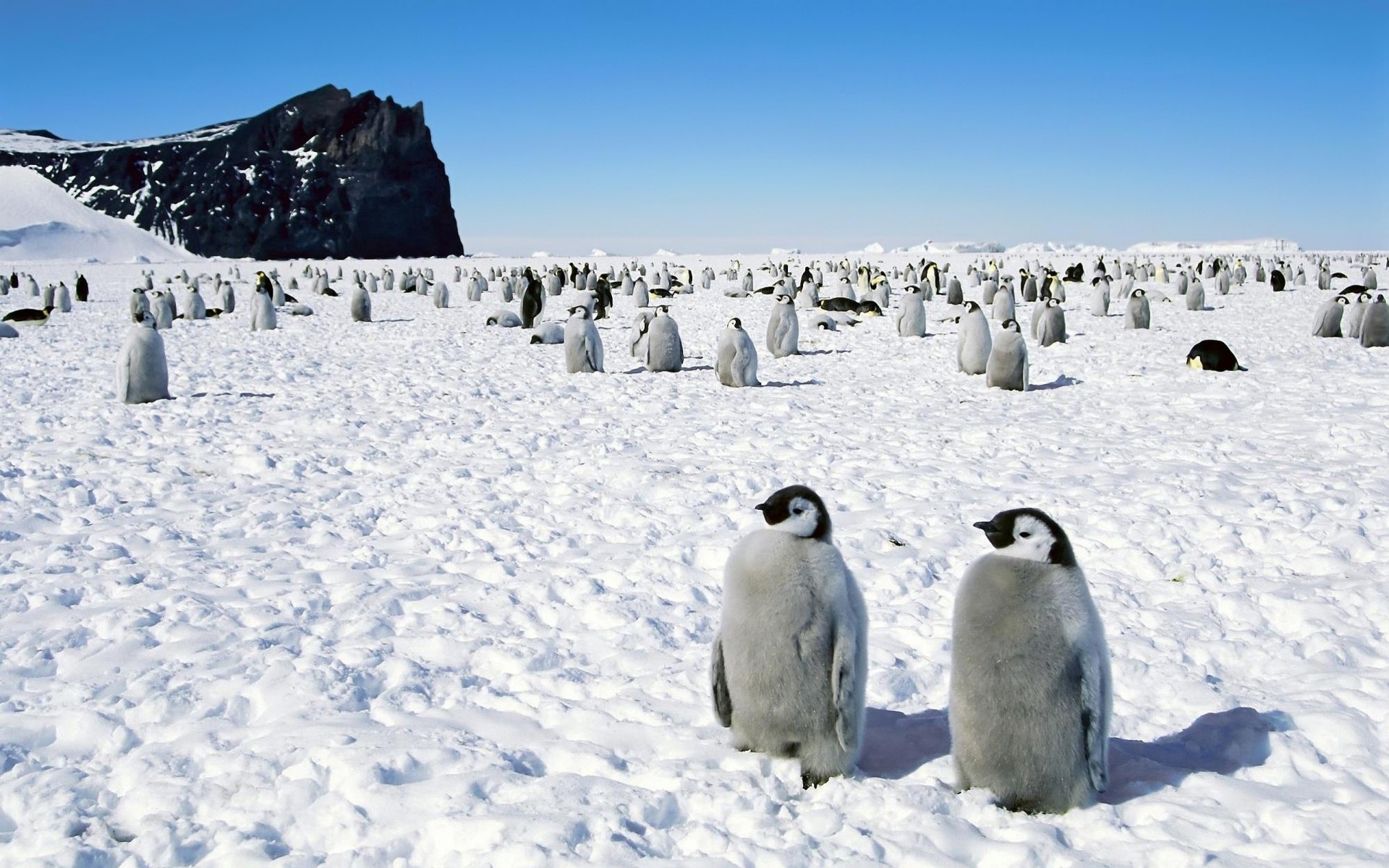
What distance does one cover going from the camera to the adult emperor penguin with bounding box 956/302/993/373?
13.3m

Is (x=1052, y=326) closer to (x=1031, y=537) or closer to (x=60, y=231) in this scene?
(x=1031, y=537)

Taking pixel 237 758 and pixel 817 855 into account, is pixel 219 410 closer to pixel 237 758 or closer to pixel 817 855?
pixel 237 758

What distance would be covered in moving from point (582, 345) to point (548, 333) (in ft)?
14.0

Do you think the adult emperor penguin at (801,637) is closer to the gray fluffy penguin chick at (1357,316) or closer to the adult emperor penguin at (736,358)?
the adult emperor penguin at (736,358)

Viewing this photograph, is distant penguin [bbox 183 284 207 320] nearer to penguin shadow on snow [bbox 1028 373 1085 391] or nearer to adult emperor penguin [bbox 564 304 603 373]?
adult emperor penguin [bbox 564 304 603 373]

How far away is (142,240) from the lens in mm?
63562

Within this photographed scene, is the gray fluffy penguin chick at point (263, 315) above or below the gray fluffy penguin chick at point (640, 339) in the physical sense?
above

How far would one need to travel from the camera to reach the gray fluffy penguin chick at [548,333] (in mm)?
17688

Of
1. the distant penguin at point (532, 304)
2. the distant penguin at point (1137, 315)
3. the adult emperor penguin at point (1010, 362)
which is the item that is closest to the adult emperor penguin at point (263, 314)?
the distant penguin at point (532, 304)

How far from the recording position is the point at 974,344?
1328 centimetres

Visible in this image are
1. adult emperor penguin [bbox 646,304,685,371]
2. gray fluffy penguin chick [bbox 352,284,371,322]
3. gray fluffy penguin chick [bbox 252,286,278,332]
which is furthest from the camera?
gray fluffy penguin chick [bbox 352,284,371,322]

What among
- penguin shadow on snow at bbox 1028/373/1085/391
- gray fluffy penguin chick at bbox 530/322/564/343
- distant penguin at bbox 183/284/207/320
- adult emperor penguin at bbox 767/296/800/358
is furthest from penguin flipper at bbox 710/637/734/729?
distant penguin at bbox 183/284/207/320

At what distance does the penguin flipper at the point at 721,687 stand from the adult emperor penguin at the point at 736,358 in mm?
8717

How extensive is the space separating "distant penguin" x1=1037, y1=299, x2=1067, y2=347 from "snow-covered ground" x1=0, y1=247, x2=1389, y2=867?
205 inches
